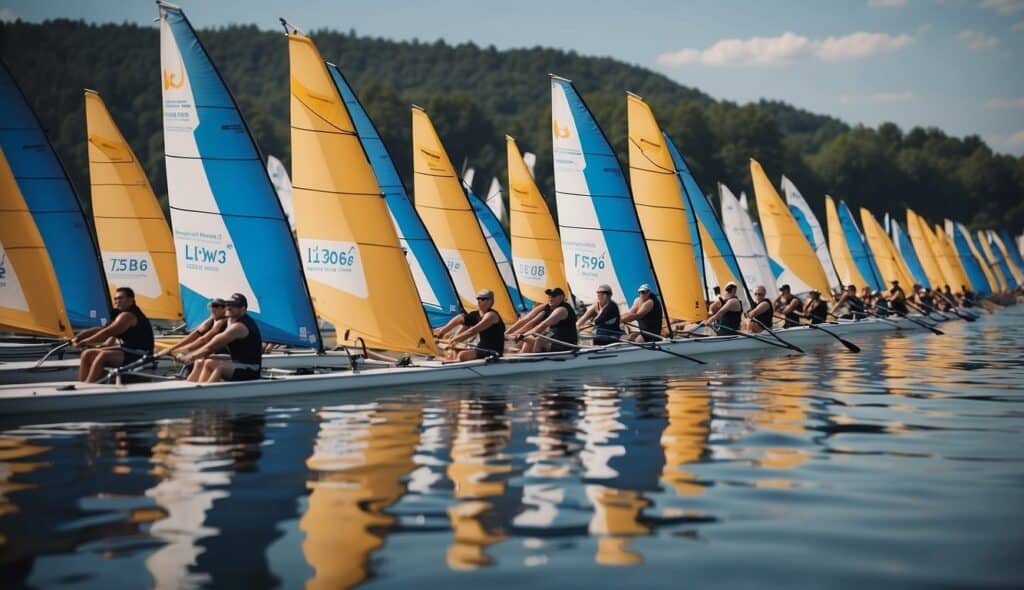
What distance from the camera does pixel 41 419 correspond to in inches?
616

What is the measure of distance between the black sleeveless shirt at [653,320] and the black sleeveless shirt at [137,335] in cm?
1152

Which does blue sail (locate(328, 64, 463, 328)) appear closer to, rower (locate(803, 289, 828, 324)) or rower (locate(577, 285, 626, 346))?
rower (locate(577, 285, 626, 346))

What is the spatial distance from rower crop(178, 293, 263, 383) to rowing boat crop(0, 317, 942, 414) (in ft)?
0.96

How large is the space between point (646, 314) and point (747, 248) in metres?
15.1

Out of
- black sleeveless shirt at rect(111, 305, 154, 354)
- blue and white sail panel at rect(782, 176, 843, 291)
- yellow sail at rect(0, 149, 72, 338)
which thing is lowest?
black sleeveless shirt at rect(111, 305, 154, 354)

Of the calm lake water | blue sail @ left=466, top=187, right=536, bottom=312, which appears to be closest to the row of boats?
the calm lake water

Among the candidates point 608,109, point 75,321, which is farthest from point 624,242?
point 608,109

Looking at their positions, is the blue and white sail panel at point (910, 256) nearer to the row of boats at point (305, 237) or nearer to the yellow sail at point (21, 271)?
the row of boats at point (305, 237)

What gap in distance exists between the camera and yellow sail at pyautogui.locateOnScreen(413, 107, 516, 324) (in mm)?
30156

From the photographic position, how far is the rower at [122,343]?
1822 cm

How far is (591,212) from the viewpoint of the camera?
28625 millimetres

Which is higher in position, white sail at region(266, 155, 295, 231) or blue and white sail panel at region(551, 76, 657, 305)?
white sail at region(266, 155, 295, 231)

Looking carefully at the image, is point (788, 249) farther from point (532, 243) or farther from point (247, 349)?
point (247, 349)

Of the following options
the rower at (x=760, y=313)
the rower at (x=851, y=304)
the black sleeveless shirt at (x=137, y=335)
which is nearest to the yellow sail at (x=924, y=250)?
the rower at (x=851, y=304)
